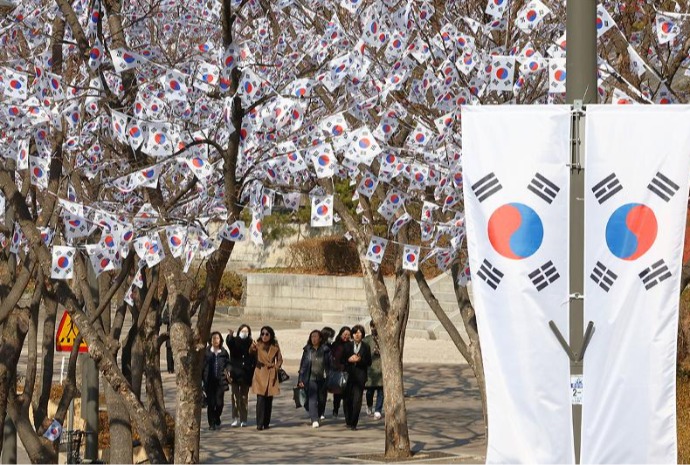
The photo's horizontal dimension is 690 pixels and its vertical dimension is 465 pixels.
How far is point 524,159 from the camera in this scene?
6.27 meters

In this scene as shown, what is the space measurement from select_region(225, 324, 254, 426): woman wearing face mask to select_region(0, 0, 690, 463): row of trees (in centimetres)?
708

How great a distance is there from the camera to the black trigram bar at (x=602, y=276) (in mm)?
6223

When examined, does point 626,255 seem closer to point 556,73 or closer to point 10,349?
point 556,73

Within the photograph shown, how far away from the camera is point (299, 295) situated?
41.5 m

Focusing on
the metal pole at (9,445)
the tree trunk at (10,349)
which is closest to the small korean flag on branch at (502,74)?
the tree trunk at (10,349)

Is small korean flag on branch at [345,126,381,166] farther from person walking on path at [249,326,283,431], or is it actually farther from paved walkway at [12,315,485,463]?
person walking on path at [249,326,283,431]

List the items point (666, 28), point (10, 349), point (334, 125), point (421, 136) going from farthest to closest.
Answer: point (421, 136), point (10, 349), point (334, 125), point (666, 28)

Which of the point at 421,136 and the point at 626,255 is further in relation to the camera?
the point at 421,136

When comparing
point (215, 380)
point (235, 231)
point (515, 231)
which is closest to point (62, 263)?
point (235, 231)

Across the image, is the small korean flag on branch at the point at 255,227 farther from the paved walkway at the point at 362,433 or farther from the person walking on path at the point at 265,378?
the person walking on path at the point at 265,378

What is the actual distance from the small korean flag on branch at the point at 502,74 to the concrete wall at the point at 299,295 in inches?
1137

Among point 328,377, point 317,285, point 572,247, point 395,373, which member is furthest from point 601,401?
point 317,285

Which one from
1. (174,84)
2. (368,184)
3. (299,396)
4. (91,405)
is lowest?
(299,396)

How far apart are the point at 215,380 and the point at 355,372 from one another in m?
2.33
